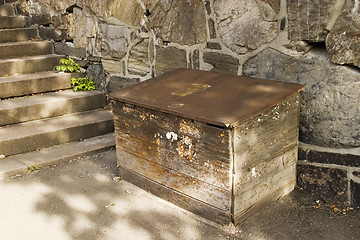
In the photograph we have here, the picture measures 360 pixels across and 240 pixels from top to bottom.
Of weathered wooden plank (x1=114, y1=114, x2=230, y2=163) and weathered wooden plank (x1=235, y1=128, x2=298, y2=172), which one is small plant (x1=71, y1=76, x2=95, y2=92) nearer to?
weathered wooden plank (x1=114, y1=114, x2=230, y2=163)

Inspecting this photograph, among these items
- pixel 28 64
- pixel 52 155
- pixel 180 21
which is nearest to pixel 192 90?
pixel 180 21

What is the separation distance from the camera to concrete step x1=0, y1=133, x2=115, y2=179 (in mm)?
3412

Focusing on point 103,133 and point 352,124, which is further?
point 103,133

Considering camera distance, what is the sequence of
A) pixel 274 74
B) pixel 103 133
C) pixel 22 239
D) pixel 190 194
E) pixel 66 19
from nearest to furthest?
1. pixel 22 239
2. pixel 190 194
3. pixel 274 74
4. pixel 103 133
5. pixel 66 19

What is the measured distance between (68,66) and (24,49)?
0.63 m

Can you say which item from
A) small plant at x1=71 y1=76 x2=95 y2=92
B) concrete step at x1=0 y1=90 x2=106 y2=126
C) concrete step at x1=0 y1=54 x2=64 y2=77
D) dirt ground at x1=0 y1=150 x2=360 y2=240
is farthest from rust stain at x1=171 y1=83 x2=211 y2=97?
concrete step at x1=0 y1=54 x2=64 y2=77

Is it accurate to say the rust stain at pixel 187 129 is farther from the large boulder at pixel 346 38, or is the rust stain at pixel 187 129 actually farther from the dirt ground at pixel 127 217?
the large boulder at pixel 346 38

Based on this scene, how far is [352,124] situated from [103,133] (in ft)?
7.94

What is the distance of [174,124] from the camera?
Result: 8.64ft

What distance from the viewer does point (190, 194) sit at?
2707 mm

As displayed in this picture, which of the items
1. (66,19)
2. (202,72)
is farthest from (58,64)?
(202,72)

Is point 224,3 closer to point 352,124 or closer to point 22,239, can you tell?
point 352,124

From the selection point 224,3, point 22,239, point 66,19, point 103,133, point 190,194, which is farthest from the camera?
point 66,19

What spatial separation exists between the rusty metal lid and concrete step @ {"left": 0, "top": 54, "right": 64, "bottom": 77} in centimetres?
214
